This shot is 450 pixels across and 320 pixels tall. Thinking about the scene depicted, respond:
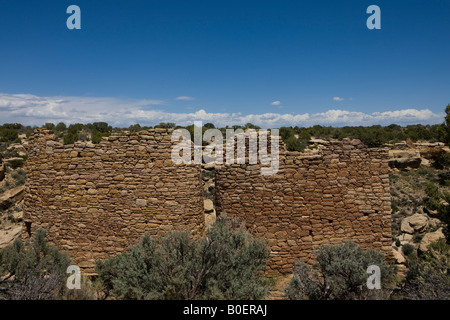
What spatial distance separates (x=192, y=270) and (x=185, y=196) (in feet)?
7.11

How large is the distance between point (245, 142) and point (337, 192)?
8.93 feet

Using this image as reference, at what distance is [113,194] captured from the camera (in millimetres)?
6867

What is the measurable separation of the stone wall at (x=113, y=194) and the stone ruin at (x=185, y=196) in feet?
0.08

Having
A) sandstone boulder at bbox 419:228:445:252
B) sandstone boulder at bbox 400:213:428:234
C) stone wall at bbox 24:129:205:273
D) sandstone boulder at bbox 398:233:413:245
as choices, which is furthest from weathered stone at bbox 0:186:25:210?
sandstone boulder at bbox 400:213:428:234

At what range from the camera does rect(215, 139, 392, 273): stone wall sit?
279 inches

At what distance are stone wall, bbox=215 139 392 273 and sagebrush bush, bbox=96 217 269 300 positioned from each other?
1.57 metres

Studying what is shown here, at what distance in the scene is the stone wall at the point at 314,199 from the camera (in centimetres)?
707

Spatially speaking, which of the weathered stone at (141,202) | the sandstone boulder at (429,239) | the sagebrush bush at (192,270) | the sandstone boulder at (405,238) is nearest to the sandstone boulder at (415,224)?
the sandstone boulder at (405,238)

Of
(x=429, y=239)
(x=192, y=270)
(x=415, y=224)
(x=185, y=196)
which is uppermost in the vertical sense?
(x=185, y=196)

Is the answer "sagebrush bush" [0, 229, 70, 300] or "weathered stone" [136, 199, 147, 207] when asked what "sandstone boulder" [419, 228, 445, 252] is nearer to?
"weathered stone" [136, 199, 147, 207]

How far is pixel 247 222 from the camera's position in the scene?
719 cm
